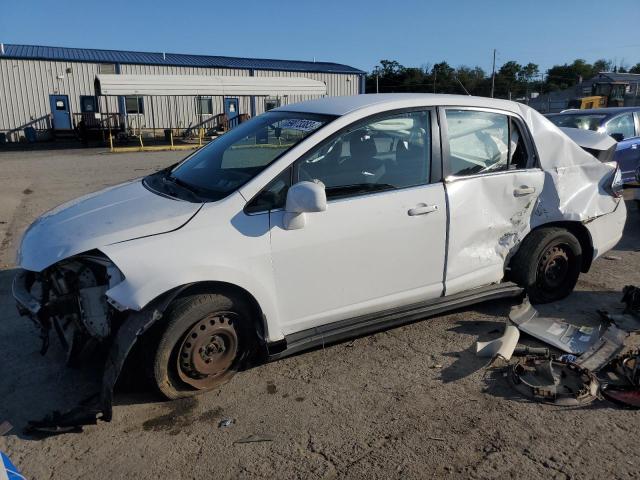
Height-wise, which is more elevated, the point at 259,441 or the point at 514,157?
the point at 514,157

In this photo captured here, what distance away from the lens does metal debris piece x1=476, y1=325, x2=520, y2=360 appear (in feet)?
12.1

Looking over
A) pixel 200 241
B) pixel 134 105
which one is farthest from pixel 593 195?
pixel 134 105

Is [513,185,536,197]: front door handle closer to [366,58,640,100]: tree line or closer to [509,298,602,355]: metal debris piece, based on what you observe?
[509,298,602,355]: metal debris piece

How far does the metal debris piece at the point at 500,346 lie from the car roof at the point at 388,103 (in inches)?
Result: 71.4

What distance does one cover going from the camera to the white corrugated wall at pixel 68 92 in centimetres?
2912

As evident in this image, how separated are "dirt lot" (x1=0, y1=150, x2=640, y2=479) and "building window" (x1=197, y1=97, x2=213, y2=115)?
31287mm

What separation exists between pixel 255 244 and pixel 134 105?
31.8 metres

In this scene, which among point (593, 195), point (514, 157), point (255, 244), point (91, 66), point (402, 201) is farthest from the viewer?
point (91, 66)

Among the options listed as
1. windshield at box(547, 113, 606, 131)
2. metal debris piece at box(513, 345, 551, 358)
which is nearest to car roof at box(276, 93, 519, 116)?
metal debris piece at box(513, 345, 551, 358)

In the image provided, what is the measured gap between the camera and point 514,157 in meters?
4.29

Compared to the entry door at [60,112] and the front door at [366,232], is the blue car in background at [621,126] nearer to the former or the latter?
the front door at [366,232]

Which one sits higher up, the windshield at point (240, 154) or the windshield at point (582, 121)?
the windshield at point (582, 121)

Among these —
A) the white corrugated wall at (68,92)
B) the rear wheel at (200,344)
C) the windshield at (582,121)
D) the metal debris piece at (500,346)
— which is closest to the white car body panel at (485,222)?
the metal debris piece at (500,346)

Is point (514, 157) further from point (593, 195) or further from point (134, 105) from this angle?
point (134, 105)
